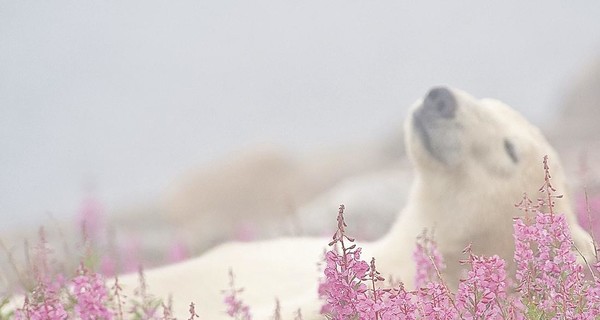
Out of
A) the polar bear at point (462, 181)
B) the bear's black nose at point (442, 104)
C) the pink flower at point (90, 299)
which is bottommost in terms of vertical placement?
the pink flower at point (90, 299)

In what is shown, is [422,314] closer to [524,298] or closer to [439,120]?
[524,298]

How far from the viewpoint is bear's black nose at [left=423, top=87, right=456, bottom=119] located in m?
4.39

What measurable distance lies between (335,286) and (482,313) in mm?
293

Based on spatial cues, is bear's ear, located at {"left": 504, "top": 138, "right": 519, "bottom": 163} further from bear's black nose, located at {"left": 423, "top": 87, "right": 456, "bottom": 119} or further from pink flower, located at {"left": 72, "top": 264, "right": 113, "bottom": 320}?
pink flower, located at {"left": 72, "top": 264, "right": 113, "bottom": 320}

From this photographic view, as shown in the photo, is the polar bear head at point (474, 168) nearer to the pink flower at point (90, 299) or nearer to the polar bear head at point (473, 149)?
the polar bear head at point (473, 149)

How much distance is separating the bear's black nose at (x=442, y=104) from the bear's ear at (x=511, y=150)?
0.89 ft

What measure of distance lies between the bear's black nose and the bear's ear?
10.7 inches

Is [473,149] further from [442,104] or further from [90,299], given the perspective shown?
[90,299]

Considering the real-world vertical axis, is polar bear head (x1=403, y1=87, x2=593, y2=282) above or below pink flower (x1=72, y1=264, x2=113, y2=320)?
above

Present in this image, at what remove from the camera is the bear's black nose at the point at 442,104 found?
439cm

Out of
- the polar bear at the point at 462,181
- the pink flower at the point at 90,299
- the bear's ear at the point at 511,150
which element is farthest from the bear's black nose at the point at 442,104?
the pink flower at the point at 90,299

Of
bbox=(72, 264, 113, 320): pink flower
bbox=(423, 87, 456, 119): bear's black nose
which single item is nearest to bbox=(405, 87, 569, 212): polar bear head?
bbox=(423, 87, 456, 119): bear's black nose

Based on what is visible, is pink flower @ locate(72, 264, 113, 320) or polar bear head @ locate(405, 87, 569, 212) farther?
polar bear head @ locate(405, 87, 569, 212)

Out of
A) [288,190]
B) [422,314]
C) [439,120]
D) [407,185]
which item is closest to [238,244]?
[439,120]
